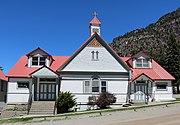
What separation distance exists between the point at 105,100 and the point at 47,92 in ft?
23.9

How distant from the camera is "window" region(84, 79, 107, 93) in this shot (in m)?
29.9

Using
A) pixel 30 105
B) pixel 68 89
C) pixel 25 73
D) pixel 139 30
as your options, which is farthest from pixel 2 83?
pixel 139 30

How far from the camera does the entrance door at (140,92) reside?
30.7 m

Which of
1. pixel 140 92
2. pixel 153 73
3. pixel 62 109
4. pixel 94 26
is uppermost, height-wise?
pixel 94 26

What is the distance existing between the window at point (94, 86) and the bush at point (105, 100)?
6.21ft

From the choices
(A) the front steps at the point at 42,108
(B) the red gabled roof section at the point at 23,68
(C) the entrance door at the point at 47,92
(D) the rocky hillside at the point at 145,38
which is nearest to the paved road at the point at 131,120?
(A) the front steps at the point at 42,108

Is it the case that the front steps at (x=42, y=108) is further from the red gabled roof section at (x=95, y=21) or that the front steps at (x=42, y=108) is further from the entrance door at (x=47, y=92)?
the red gabled roof section at (x=95, y=21)

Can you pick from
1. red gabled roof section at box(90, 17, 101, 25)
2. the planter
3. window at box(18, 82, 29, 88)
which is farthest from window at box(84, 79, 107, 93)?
red gabled roof section at box(90, 17, 101, 25)

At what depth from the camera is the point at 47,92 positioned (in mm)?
29984

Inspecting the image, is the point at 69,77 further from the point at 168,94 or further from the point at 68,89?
the point at 168,94

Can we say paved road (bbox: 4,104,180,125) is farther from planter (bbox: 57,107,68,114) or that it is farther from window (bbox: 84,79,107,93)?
window (bbox: 84,79,107,93)

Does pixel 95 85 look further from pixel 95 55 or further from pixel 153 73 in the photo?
pixel 153 73

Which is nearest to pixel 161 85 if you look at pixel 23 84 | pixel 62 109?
pixel 62 109

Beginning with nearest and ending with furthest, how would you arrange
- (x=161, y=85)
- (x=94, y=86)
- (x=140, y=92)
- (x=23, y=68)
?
(x=94, y=86)
(x=140, y=92)
(x=23, y=68)
(x=161, y=85)
